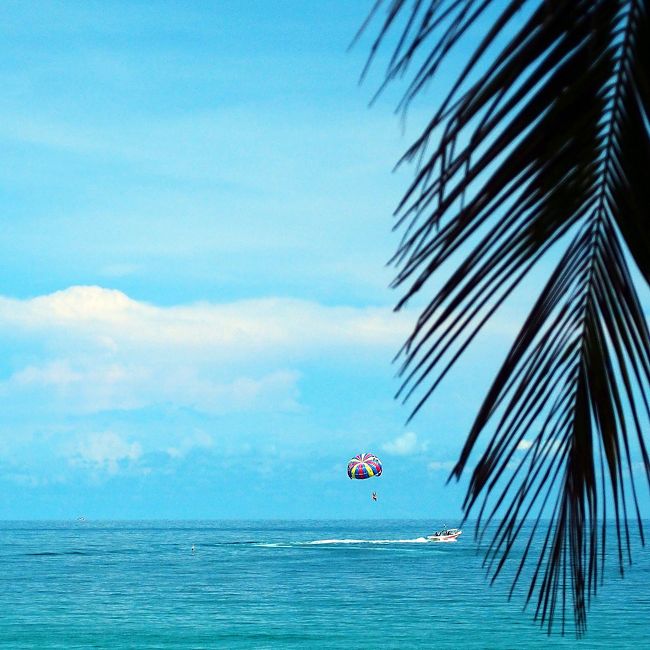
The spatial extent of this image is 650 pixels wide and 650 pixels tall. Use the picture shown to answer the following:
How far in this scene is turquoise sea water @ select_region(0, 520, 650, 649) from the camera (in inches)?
1683

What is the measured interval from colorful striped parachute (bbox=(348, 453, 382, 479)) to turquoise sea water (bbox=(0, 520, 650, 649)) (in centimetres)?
704

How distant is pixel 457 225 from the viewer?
5.19ft

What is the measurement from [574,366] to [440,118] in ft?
2.05

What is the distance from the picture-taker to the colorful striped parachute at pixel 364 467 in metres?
60.4

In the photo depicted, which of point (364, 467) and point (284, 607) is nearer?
point (284, 607)

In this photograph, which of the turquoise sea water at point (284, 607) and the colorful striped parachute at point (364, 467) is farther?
the colorful striped parachute at point (364, 467)

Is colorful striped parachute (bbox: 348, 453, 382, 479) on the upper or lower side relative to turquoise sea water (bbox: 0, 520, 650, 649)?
upper

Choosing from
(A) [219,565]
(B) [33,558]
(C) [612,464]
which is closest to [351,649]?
(C) [612,464]

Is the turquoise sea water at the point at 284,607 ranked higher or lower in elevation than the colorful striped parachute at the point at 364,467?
lower

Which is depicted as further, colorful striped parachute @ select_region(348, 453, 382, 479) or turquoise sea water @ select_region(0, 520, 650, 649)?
colorful striped parachute @ select_region(348, 453, 382, 479)

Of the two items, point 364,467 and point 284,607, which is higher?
point 364,467

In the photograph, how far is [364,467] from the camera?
202 feet

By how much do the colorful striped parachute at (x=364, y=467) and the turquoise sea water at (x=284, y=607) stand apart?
7039 millimetres

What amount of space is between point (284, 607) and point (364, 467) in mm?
10893
